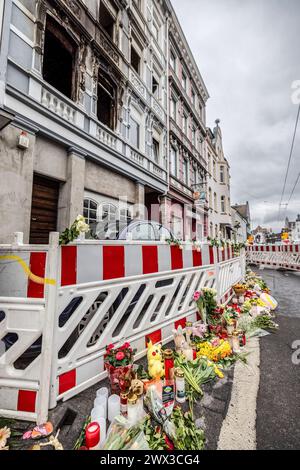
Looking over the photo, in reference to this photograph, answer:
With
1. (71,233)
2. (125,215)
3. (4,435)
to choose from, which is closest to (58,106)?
(125,215)

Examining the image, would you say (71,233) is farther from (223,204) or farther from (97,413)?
(223,204)

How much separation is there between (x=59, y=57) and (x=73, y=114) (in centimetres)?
207

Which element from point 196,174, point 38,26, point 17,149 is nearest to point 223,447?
point 17,149

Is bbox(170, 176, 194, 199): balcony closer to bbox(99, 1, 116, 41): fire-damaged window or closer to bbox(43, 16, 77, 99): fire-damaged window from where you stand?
bbox(99, 1, 116, 41): fire-damaged window

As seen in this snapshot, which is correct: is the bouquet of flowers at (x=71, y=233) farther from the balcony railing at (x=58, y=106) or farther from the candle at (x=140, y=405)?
the balcony railing at (x=58, y=106)

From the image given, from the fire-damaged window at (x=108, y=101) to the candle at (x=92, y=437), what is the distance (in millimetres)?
8199

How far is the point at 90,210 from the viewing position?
6.45 meters

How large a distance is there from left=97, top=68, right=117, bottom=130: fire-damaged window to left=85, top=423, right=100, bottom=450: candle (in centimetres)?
820

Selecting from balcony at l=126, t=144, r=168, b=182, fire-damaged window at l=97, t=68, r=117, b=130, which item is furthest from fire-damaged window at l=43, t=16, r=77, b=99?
balcony at l=126, t=144, r=168, b=182

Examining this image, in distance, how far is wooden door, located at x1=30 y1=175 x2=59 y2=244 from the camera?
16.4 ft

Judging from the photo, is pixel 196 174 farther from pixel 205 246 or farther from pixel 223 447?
pixel 223 447

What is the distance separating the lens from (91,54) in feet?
21.7

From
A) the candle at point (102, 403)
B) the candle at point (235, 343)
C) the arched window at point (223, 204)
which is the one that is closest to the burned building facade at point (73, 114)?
the candle at point (102, 403)

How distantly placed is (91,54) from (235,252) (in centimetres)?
771
